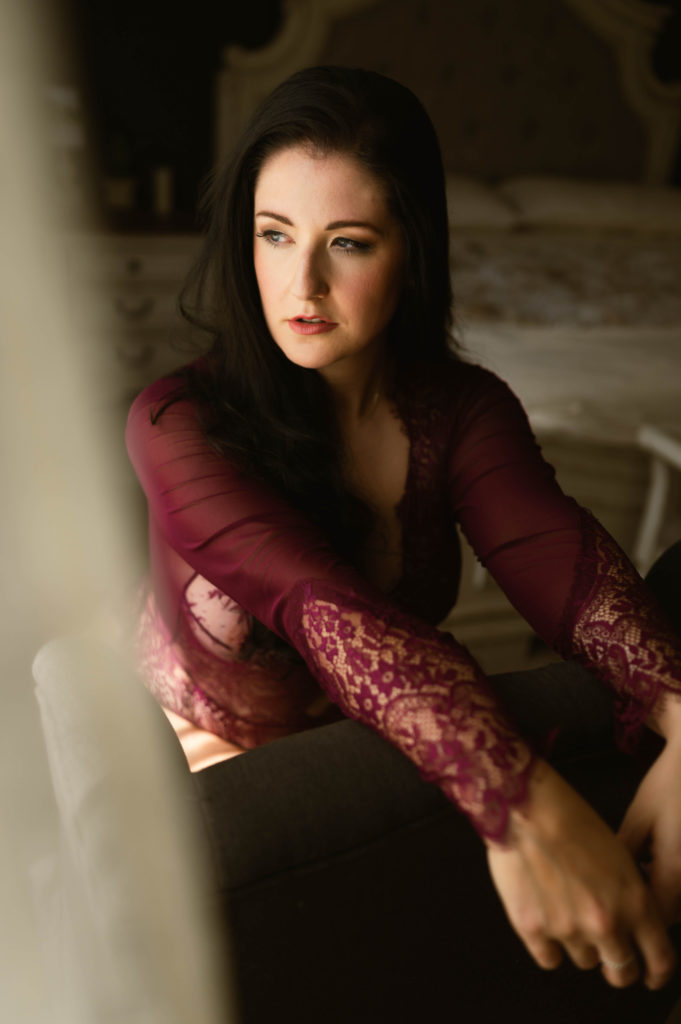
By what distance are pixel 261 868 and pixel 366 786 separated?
89mm

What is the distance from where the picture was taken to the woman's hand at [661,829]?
573 millimetres

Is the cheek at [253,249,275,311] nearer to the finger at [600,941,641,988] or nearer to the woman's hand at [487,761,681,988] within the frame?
the woman's hand at [487,761,681,988]

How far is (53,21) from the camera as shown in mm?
2791

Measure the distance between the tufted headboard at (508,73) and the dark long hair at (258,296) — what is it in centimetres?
252

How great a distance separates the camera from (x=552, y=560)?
0.78 meters

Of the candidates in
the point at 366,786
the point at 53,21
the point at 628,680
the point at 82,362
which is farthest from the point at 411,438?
the point at 53,21

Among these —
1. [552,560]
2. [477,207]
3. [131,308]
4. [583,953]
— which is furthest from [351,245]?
[477,207]

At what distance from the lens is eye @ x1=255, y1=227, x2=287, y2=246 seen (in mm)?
775

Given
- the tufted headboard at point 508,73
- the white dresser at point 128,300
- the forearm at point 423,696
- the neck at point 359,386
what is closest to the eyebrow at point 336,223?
the neck at point 359,386

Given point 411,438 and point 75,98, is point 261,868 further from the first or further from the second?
point 75,98

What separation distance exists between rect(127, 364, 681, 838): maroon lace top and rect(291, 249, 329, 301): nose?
0.58ft

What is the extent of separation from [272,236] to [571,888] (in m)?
0.63

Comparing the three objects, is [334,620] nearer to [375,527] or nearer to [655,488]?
[375,527]

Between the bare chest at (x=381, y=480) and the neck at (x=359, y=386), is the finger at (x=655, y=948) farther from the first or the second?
the neck at (x=359, y=386)
